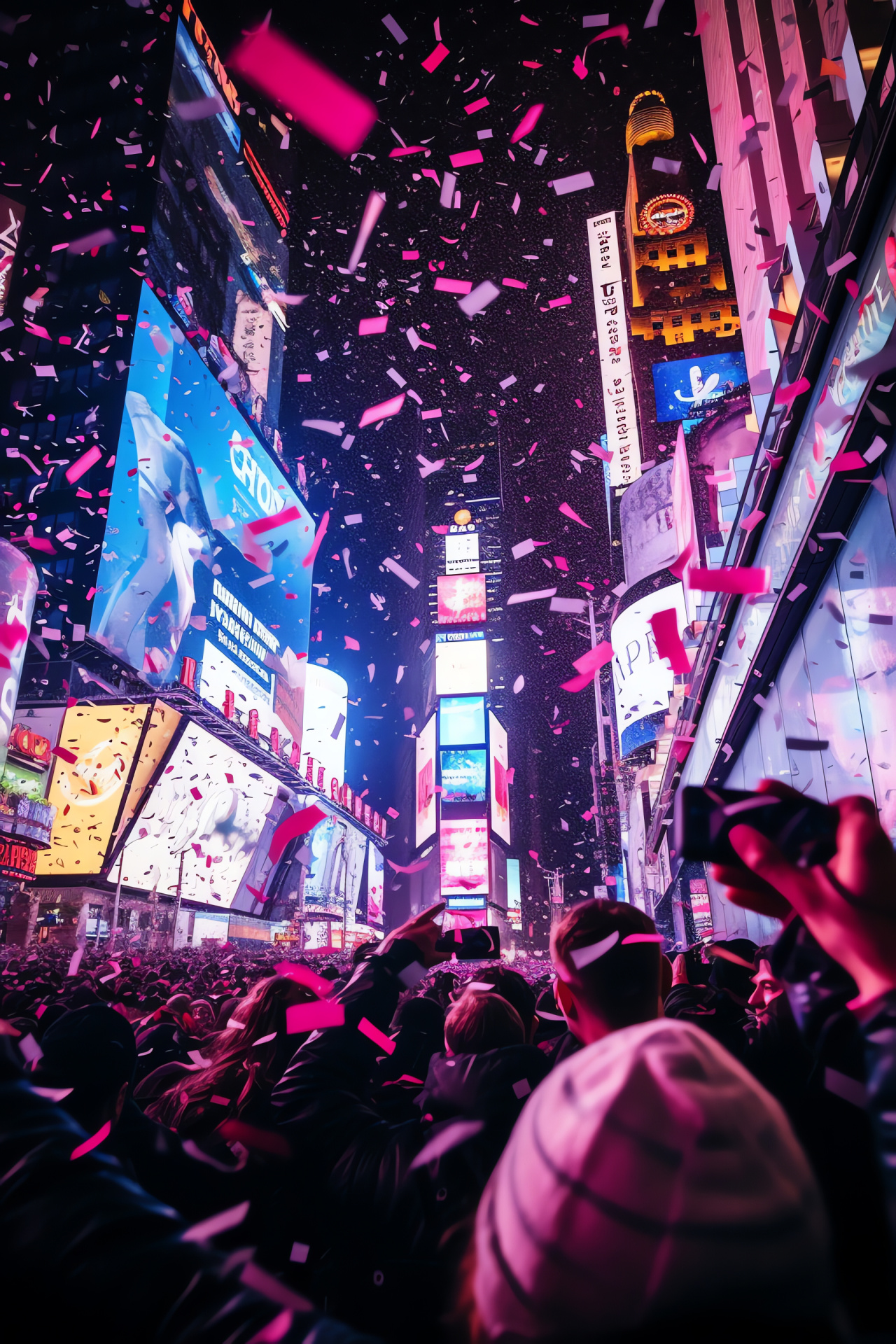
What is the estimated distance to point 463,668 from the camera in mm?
85312

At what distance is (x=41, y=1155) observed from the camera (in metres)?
0.89

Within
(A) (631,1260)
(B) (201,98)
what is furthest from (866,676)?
(B) (201,98)

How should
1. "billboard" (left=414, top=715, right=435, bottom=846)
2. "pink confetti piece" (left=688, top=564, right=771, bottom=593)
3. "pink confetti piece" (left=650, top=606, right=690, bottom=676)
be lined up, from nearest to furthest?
"pink confetti piece" (left=688, top=564, right=771, bottom=593) → "pink confetti piece" (left=650, top=606, right=690, bottom=676) → "billboard" (left=414, top=715, right=435, bottom=846)

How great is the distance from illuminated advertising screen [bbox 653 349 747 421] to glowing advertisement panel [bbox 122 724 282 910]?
25119 millimetres

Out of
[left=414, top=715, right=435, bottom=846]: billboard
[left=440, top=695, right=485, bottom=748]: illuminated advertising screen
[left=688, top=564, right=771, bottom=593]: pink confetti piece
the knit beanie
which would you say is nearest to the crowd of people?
the knit beanie

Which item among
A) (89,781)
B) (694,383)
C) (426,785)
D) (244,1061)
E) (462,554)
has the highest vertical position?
(462,554)

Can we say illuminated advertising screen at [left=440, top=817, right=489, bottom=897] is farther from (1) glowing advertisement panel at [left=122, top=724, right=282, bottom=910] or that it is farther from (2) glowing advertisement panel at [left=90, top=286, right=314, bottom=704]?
(1) glowing advertisement panel at [left=122, top=724, right=282, bottom=910]

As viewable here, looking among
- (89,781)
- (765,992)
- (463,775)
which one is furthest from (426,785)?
(765,992)

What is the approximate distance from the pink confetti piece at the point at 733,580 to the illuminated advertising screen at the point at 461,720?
2845 inches

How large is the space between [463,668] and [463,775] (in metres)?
11.6

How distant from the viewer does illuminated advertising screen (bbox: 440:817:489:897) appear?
254 ft

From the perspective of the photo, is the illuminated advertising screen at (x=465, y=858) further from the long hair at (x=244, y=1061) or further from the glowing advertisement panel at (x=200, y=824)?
the long hair at (x=244, y=1061)

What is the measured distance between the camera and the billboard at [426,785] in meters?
86.0

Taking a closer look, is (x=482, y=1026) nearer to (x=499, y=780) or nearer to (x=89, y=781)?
(x=89, y=781)
